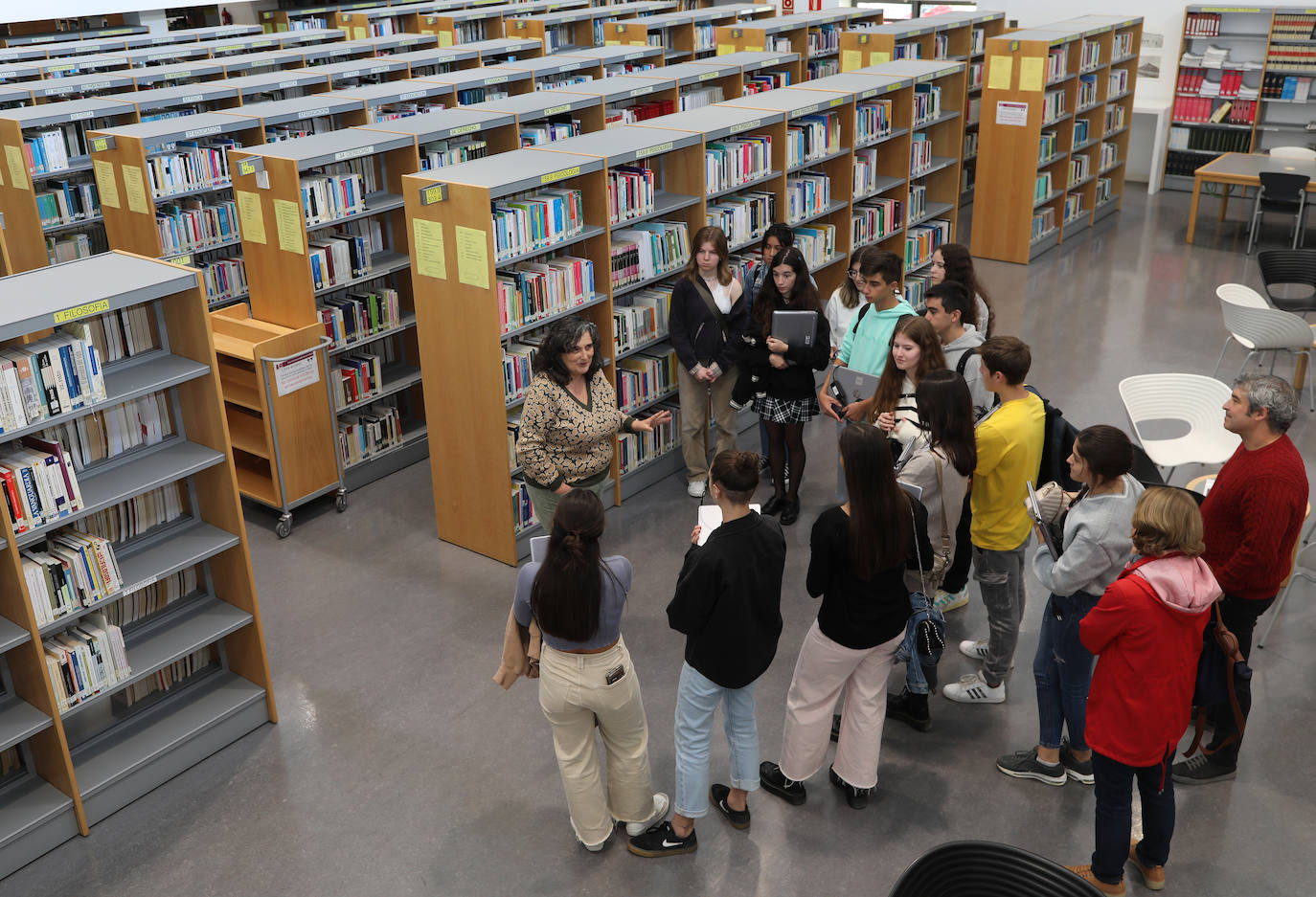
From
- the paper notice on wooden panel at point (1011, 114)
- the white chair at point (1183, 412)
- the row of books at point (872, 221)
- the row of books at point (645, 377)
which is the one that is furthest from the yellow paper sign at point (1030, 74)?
the row of books at point (645, 377)

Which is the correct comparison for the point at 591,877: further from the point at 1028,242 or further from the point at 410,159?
the point at 1028,242

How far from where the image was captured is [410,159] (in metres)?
6.72

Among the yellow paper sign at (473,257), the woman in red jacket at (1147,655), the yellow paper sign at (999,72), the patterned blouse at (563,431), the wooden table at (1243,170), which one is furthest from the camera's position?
the wooden table at (1243,170)

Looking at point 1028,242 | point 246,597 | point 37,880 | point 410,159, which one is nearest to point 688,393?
A: point 410,159

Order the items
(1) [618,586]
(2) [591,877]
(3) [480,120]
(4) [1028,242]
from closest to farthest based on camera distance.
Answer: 1. (1) [618,586]
2. (2) [591,877]
3. (3) [480,120]
4. (4) [1028,242]

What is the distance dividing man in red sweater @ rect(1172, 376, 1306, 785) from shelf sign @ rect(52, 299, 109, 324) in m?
3.97

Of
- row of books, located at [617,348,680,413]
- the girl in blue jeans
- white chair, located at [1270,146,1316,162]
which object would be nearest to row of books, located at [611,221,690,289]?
row of books, located at [617,348,680,413]

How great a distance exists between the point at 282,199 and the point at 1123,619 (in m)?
4.88

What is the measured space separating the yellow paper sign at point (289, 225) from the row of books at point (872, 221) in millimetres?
3877

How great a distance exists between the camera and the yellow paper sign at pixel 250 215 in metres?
6.21

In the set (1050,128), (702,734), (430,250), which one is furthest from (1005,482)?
(1050,128)

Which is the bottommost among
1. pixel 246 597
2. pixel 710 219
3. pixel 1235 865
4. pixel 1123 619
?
pixel 1235 865

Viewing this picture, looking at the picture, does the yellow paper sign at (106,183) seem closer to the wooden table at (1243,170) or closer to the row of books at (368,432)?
the row of books at (368,432)

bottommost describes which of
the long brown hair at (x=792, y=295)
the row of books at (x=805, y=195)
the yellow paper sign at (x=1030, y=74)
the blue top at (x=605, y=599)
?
the blue top at (x=605, y=599)
